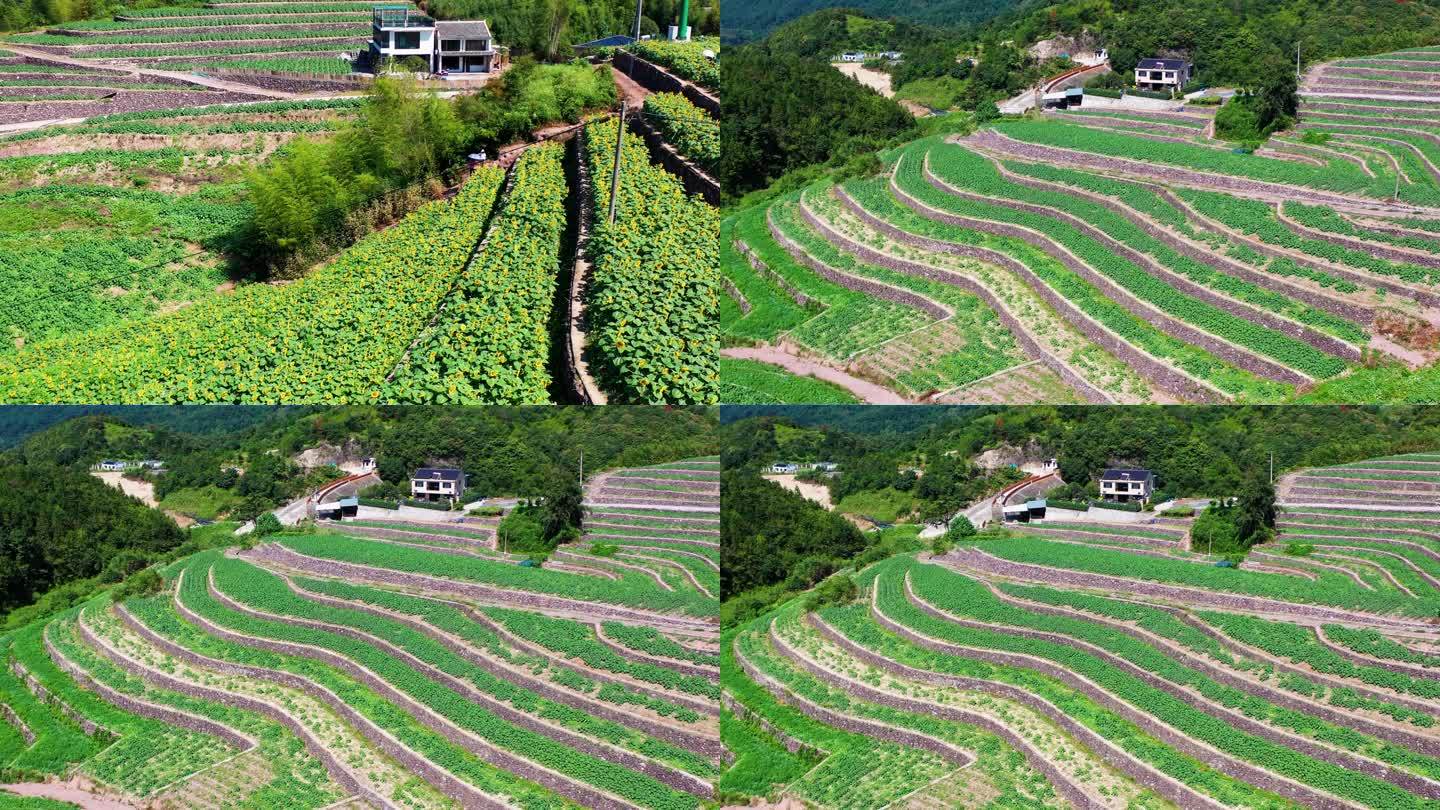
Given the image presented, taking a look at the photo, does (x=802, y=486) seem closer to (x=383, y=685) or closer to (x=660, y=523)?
(x=660, y=523)

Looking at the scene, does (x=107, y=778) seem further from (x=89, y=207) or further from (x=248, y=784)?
(x=89, y=207)

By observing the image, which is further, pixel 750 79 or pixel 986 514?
pixel 750 79

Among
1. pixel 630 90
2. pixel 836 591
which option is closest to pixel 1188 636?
pixel 836 591

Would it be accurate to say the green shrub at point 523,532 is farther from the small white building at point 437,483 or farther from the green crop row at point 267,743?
the green crop row at point 267,743

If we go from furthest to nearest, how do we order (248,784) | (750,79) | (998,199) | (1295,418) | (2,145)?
(2,145), (750,79), (998,199), (1295,418), (248,784)

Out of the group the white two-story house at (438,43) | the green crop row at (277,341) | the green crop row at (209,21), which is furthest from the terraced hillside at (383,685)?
the green crop row at (209,21)

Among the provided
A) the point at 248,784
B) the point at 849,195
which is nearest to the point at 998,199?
the point at 849,195

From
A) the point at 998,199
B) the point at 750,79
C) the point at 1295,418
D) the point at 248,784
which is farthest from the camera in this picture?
the point at 750,79
